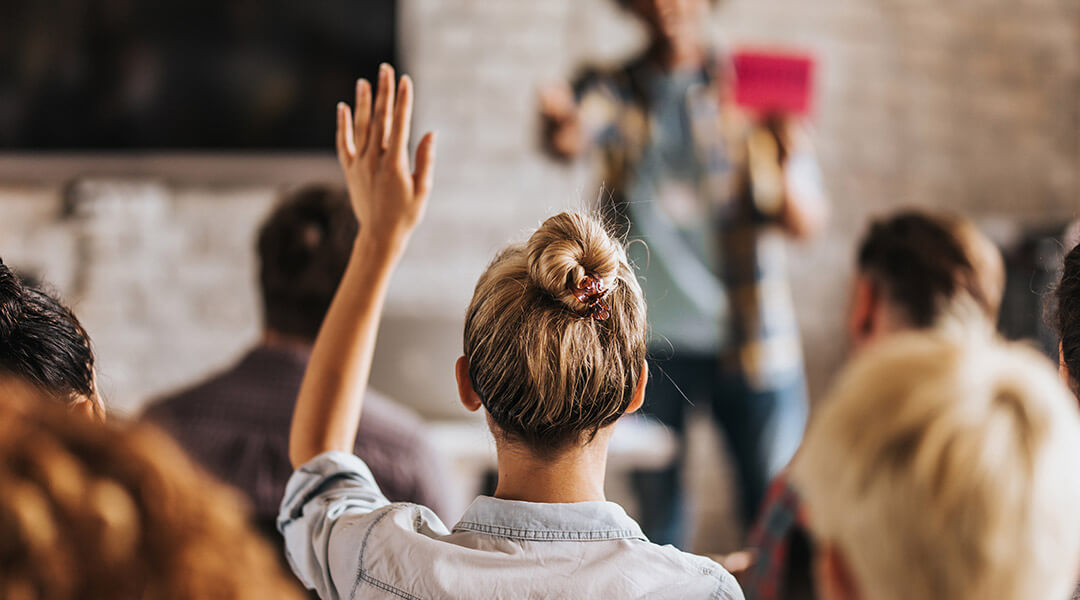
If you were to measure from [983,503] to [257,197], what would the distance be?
9.21 feet

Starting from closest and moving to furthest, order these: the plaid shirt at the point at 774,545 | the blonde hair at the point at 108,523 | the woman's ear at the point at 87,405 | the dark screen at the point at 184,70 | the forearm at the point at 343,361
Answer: the blonde hair at the point at 108,523 < the woman's ear at the point at 87,405 < the forearm at the point at 343,361 < the plaid shirt at the point at 774,545 < the dark screen at the point at 184,70

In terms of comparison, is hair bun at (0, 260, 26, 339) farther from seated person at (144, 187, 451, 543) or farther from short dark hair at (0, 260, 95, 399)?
seated person at (144, 187, 451, 543)

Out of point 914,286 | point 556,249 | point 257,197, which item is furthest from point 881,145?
point 556,249

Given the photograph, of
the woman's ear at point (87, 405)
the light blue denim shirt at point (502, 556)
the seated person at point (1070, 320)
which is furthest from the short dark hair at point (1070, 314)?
the woman's ear at point (87, 405)

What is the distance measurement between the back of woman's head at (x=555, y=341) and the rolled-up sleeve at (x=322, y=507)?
0.15 meters

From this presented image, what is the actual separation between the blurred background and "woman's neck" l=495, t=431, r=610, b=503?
74.6 inches

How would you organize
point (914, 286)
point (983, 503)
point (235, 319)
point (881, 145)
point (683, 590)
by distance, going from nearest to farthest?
point (983, 503)
point (683, 590)
point (914, 286)
point (235, 319)
point (881, 145)

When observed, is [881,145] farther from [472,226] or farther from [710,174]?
[472,226]

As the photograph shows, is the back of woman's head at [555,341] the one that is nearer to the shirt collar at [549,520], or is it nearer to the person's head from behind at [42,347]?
the shirt collar at [549,520]

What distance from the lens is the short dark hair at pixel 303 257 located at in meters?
1.50

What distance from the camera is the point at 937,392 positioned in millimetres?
472

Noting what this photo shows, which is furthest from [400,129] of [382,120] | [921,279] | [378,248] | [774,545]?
[921,279]

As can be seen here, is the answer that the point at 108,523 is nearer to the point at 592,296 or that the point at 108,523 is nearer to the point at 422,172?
the point at 592,296

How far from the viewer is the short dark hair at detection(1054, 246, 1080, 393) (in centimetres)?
83
